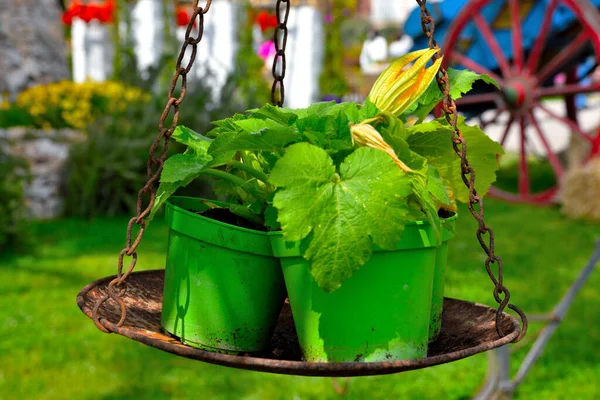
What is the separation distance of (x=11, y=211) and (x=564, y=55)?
3565 mm

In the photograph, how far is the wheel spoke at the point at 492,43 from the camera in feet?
16.2

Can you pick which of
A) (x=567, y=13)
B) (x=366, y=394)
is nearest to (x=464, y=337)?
(x=366, y=394)

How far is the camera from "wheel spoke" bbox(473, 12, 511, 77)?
16.2 ft

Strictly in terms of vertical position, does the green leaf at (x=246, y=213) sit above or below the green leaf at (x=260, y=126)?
below

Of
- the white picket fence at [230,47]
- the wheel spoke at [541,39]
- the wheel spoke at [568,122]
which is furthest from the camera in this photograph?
the white picket fence at [230,47]

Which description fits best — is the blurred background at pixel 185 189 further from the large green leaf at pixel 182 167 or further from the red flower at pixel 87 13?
the large green leaf at pixel 182 167

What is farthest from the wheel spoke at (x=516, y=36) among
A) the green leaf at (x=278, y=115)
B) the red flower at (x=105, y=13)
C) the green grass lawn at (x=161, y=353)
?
the green leaf at (x=278, y=115)

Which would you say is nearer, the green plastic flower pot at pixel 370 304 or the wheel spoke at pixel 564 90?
the green plastic flower pot at pixel 370 304

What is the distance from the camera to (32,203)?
4.31 metres

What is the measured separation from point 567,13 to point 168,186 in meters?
4.52

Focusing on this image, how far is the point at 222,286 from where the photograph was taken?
90 centimetres

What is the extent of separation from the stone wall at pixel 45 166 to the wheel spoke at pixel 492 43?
2.82 meters

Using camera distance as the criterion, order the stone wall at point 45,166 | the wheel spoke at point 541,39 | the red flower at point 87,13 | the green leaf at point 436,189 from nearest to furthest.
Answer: the green leaf at point 436,189
the stone wall at point 45,166
the wheel spoke at point 541,39
the red flower at point 87,13

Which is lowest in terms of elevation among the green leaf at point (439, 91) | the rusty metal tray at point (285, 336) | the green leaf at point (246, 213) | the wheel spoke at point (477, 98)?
the wheel spoke at point (477, 98)
